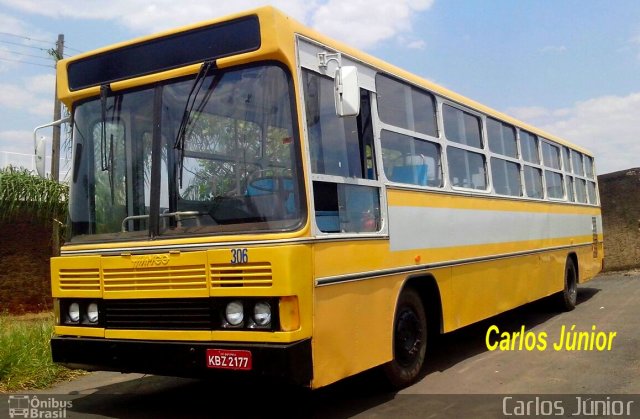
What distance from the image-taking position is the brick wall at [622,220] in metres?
18.9

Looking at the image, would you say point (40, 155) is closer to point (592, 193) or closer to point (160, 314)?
point (160, 314)

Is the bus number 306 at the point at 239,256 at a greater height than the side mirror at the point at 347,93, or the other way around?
the side mirror at the point at 347,93

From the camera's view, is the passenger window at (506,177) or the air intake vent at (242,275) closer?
the air intake vent at (242,275)

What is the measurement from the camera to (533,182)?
10.0m

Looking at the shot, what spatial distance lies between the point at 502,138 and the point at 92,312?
238 inches

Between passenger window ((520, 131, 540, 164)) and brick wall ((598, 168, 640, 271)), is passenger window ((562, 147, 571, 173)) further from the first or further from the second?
brick wall ((598, 168, 640, 271))

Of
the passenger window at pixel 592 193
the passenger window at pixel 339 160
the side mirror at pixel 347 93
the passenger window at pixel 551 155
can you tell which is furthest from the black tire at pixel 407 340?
the passenger window at pixel 592 193

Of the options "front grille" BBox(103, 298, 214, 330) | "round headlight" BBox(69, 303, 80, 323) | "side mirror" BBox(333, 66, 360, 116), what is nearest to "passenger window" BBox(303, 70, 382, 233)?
"side mirror" BBox(333, 66, 360, 116)

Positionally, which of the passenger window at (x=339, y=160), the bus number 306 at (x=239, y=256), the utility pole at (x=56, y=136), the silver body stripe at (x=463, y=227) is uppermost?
the utility pole at (x=56, y=136)

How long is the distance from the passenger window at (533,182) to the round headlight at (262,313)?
6.21 meters

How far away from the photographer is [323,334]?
468 cm

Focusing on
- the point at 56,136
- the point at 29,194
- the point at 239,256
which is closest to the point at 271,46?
the point at 239,256

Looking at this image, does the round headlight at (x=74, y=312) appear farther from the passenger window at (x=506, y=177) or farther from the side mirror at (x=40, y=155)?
the passenger window at (x=506, y=177)

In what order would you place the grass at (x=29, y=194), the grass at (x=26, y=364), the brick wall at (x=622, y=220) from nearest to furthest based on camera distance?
the grass at (x=26, y=364) → the grass at (x=29, y=194) → the brick wall at (x=622, y=220)
